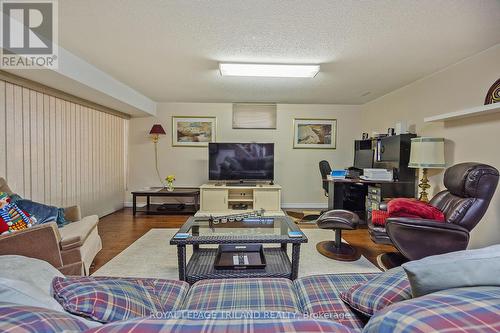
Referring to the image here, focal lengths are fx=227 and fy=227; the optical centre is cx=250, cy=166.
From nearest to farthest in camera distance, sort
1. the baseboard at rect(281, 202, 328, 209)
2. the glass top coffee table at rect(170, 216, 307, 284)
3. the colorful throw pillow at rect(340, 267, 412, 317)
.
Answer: the colorful throw pillow at rect(340, 267, 412, 317)
the glass top coffee table at rect(170, 216, 307, 284)
the baseboard at rect(281, 202, 328, 209)

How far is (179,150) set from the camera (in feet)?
15.7

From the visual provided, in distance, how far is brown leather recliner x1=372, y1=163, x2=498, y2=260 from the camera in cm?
189

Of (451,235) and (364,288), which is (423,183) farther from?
(364,288)

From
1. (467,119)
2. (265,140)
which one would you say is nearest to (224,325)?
(467,119)

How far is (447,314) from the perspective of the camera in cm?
52

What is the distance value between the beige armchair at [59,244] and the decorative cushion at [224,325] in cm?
173

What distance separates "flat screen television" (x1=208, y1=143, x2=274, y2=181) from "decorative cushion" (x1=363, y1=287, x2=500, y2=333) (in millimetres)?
3871

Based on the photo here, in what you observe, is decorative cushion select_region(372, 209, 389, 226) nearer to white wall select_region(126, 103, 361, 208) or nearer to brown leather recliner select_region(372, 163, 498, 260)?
brown leather recliner select_region(372, 163, 498, 260)

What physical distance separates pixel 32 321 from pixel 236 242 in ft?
4.77

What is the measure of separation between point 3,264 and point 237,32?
2.10 m

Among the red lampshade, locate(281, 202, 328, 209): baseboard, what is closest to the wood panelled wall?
the red lampshade

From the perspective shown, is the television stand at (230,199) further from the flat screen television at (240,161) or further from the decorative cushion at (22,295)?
the decorative cushion at (22,295)

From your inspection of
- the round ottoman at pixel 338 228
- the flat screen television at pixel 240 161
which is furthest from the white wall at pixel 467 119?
the flat screen television at pixel 240 161

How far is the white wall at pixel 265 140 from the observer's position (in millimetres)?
4742
